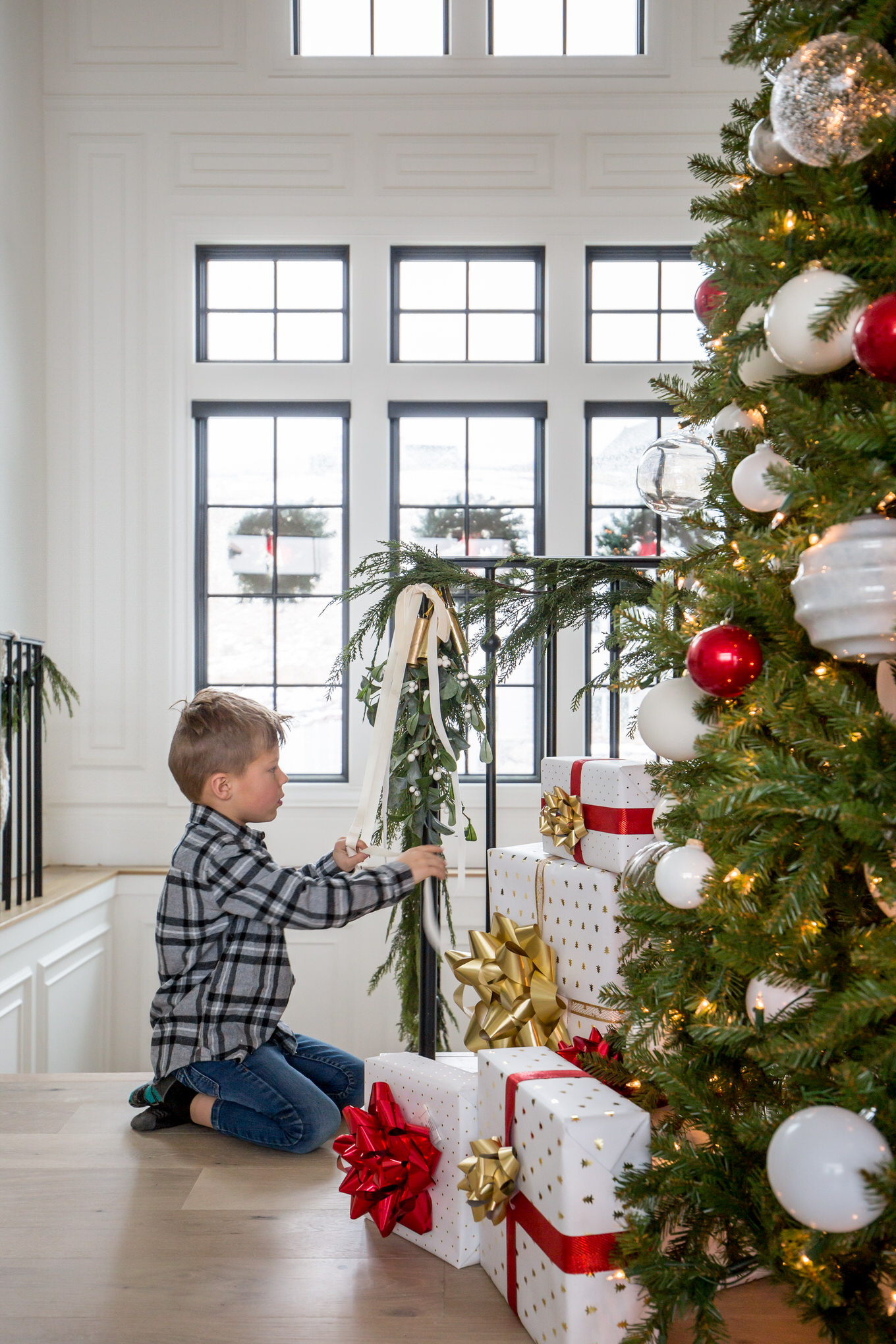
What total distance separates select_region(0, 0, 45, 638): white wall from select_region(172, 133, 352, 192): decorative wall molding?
0.53 meters

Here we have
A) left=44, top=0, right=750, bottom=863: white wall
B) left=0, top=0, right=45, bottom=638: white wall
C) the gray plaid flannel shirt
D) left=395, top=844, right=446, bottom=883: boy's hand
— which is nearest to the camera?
left=395, top=844, right=446, bottom=883: boy's hand

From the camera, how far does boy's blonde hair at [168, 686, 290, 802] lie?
1923 mm

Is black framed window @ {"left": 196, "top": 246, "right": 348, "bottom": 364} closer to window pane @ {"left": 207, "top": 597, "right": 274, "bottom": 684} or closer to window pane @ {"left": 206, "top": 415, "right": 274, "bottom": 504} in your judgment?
window pane @ {"left": 206, "top": 415, "right": 274, "bottom": 504}

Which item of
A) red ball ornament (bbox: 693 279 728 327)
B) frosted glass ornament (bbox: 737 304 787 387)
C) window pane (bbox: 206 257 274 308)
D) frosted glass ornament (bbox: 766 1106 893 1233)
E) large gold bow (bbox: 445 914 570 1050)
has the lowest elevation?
large gold bow (bbox: 445 914 570 1050)

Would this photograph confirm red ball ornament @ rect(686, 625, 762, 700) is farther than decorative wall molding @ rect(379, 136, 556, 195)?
No

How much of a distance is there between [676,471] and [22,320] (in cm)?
293

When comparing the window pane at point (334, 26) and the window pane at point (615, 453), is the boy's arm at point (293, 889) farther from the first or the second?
the window pane at point (334, 26)

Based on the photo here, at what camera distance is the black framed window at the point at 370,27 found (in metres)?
3.84

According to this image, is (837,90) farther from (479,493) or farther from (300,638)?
(300,638)

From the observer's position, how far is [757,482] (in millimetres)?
1022

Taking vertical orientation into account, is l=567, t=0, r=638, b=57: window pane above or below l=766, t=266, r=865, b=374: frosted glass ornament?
above

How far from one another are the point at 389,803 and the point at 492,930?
28 cm

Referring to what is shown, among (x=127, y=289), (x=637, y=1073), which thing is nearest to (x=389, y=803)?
(x=637, y=1073)

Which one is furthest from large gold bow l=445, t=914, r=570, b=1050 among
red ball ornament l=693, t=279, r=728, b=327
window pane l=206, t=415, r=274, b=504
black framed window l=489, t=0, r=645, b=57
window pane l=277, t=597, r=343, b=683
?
black framed window l=489, t=0, r=645, b=57
